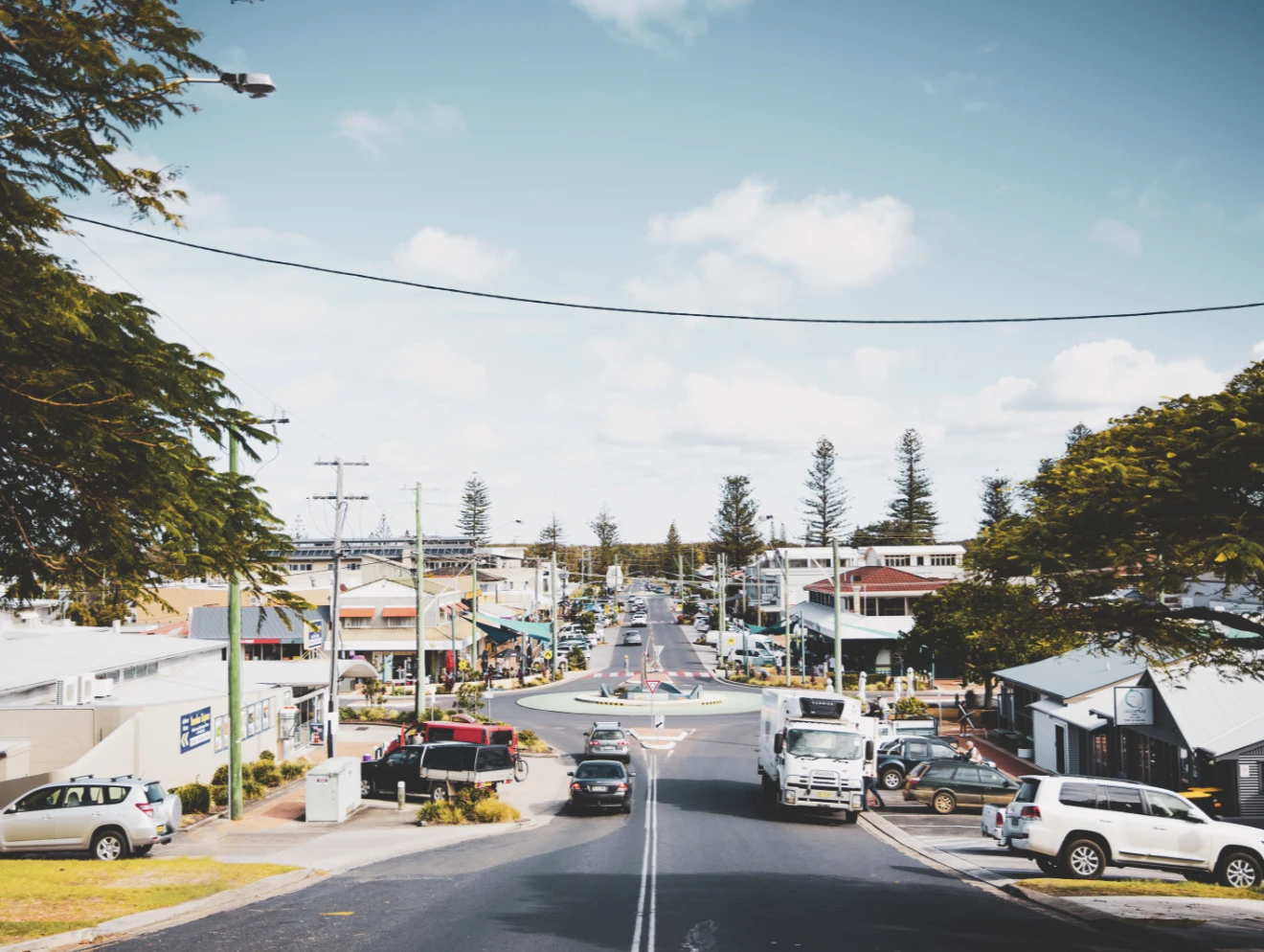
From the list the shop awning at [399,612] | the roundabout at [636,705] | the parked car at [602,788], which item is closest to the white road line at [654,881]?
the parked car at [602,788]

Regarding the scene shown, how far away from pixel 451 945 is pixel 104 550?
6224 mm

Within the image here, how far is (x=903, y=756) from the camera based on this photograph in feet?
108

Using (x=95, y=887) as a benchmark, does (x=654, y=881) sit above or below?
below

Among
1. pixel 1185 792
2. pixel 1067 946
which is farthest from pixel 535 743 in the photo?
pixel 1067 946

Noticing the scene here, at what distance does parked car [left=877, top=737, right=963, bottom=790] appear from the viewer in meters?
31.2

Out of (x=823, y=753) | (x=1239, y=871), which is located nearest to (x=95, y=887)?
(x=823, y=753)

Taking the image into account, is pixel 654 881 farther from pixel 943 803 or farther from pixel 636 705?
pixel 636 705

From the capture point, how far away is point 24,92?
891 cm

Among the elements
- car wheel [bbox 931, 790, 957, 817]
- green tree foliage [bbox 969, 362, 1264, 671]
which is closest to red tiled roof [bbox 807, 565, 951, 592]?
car wheel [bbox 931, 790, 957, 817]

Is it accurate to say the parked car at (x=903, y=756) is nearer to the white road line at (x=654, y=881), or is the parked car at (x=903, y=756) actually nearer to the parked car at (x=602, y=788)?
the white road line at (x=654, y=881)

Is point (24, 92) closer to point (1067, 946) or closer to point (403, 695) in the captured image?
point (1067, 946)

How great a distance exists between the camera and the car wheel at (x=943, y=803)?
27172mm

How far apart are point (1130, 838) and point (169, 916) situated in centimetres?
1573

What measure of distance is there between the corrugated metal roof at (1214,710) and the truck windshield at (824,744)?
8.33 m
